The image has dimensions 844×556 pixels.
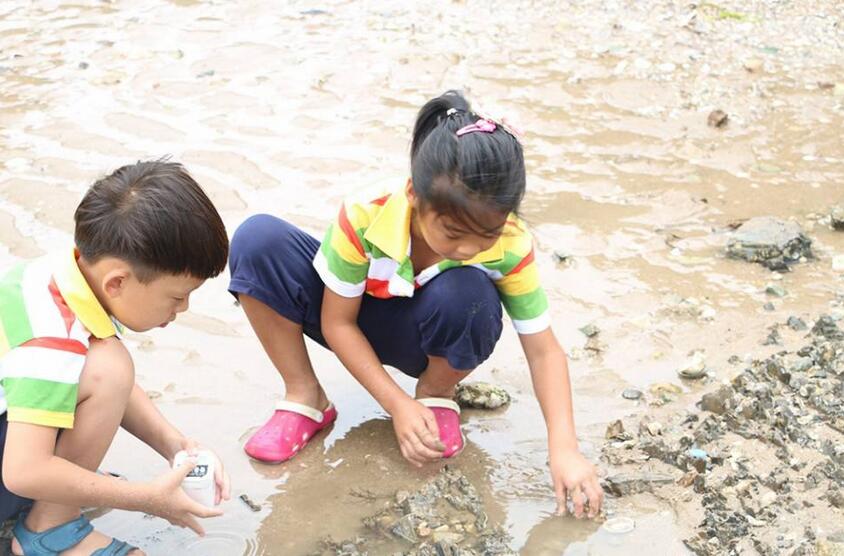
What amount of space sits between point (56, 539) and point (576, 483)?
117 cm

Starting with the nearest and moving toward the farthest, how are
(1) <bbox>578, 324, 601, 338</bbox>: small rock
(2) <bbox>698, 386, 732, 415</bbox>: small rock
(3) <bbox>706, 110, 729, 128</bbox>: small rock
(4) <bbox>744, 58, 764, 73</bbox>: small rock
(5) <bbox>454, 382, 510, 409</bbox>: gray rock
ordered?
(2) <bbox>698, 386, 732, 415</bbox>: small rock
(5) <bbox>454, 382, 510, 409</bbox>: gray rock
(1) <bbox>578, 324, 601, 338</bbox>: small rock
(3) <bbox>706, 110, 729, 128</bbox>: small rock
(4) <bbox>744, 58, 764, 73</bbox>: small rock

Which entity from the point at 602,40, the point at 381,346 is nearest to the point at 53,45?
the point at 602,40

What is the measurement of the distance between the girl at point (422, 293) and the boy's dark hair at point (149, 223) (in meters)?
0.48

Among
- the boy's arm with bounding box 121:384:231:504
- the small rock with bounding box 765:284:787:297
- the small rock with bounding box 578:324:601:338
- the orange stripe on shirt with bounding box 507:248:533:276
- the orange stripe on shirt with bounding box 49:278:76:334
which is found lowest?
the small rock with bounding box 578:324:601:338

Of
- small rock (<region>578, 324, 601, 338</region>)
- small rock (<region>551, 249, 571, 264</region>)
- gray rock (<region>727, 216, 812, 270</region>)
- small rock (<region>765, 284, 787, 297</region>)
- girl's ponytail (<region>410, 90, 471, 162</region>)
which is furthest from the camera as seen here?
small rock (<region>551, 249, 571, 264</region>)

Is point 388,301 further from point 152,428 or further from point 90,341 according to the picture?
point 90,341

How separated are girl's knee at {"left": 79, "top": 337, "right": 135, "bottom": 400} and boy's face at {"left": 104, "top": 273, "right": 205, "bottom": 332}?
0.07m

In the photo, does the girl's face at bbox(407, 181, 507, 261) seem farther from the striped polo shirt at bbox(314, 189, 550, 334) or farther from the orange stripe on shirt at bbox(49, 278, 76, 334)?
the orange stripe on shirt at bbox(49, 278, 76, 334)

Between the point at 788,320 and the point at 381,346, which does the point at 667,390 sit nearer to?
the point at 788,320

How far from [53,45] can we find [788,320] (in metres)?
4.35

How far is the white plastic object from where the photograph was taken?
7.13ft

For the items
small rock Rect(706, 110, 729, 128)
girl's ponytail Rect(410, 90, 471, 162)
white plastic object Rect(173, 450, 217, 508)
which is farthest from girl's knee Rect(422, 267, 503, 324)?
small rock Rect(706, 110, 729, 128)

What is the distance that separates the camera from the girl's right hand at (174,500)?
2078mm

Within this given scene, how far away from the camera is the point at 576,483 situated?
2.38 metres
